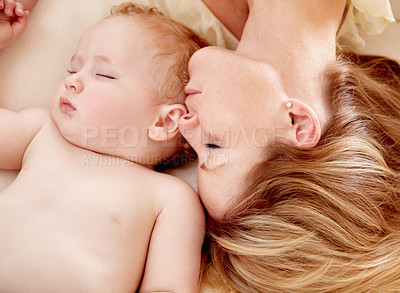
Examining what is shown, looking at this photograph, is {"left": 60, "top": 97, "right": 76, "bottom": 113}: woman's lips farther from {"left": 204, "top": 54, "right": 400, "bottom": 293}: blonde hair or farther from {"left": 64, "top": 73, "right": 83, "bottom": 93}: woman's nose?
{"left": 204, "top": 54, "right": 400, "bottom": 293}: blonde hair

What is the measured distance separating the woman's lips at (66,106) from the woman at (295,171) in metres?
0.31

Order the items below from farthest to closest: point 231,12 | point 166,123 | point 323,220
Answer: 1. point 231,12
2. point 166,123
3. point 323,220

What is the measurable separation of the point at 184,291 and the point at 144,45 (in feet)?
2.17

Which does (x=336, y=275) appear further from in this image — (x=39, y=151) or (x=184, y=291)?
(x=39, y=151)

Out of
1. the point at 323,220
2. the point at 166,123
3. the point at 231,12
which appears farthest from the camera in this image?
the point at 231,12

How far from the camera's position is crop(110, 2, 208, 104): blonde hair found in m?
1.17

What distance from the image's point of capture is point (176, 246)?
1017mm

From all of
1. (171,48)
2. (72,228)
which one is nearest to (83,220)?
(72,228)

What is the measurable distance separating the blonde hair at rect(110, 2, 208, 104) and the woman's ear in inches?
13.7

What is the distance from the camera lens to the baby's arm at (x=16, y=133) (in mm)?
1102

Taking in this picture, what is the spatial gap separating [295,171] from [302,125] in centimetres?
11

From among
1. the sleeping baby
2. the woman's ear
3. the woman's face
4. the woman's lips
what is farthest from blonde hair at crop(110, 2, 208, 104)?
the woman's ear

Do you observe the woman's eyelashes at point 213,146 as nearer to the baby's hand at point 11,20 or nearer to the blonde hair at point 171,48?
the blonde hair at point 171,48

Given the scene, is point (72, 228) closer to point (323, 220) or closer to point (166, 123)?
point (166, 123)
